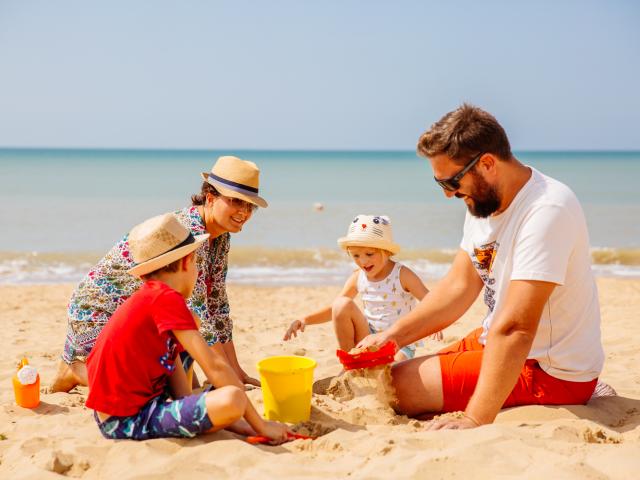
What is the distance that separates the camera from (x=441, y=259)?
1161 centimetres

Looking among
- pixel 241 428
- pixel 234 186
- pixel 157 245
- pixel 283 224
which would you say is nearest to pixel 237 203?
pixel 234 186

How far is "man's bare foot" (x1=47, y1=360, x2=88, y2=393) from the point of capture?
3871 mm

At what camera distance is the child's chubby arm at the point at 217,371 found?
8.78 feet

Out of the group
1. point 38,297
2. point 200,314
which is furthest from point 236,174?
point 38,297

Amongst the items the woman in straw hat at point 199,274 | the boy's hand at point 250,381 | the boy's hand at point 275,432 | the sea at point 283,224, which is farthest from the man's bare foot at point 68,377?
the sea at point 283,224

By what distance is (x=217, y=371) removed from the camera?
2.77 metres

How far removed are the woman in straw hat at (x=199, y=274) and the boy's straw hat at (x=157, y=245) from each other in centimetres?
94

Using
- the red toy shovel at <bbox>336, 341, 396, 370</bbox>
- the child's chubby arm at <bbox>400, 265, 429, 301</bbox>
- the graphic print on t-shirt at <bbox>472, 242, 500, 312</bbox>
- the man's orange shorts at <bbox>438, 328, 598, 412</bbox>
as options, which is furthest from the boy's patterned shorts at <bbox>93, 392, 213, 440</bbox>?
the child's chubby arm at <bbox>400, 265, 429, 301</bbox>

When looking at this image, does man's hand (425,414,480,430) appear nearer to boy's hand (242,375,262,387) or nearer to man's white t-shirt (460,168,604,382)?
man's white t-shirt (460,168,604,382)

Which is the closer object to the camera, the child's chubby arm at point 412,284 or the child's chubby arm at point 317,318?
the child's chubby arm at point 317,318

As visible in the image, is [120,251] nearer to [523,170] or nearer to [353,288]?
[353,288]

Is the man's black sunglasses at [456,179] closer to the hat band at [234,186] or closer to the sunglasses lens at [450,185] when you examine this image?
the sunglasses lens at [450,185]

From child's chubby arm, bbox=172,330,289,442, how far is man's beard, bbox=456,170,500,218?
134 centimetres

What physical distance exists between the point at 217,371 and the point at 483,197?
4.76ft
